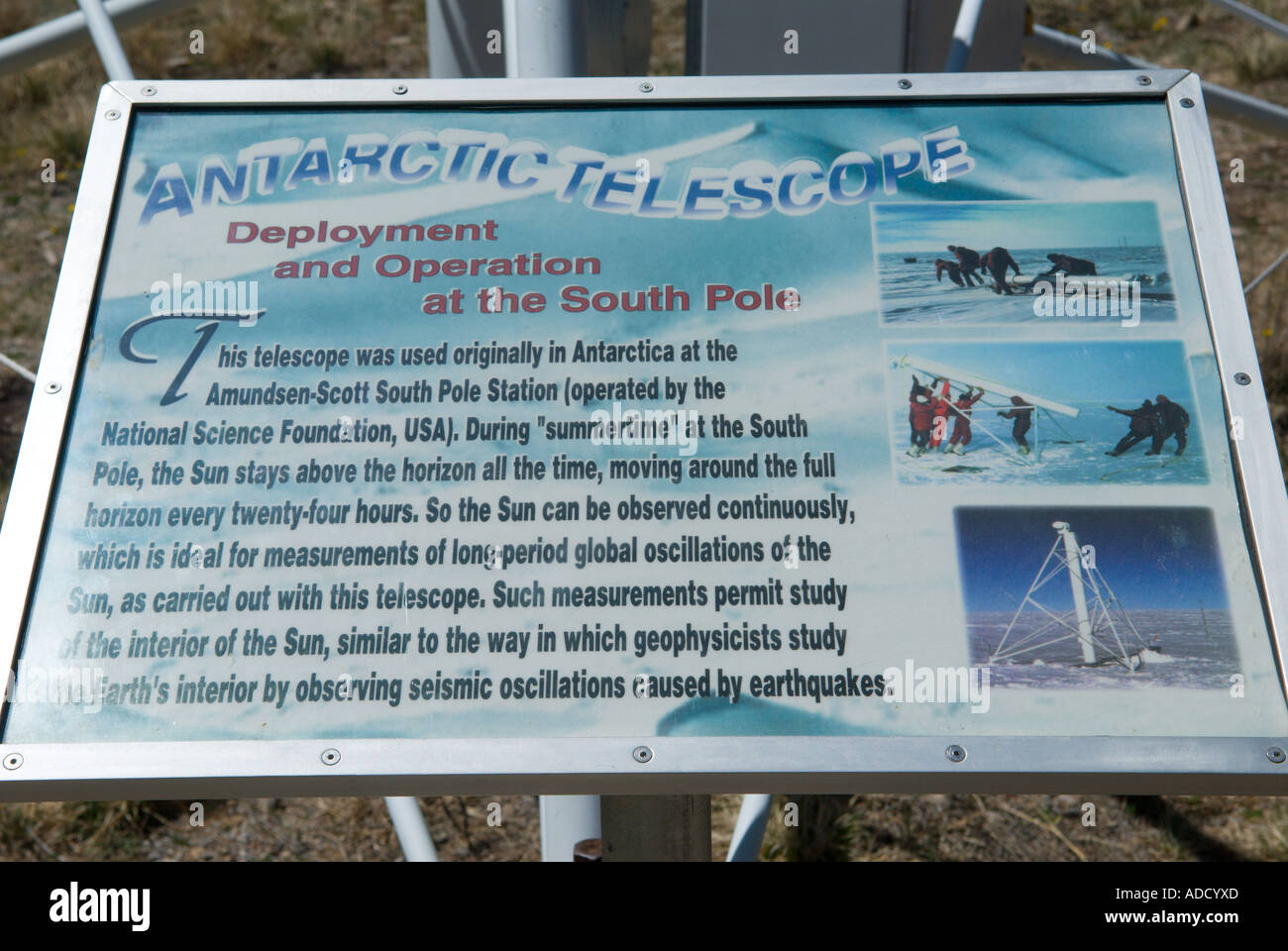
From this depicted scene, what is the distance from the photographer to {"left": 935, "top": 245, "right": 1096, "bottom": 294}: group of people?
1819 millimetres

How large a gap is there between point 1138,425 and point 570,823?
134 centimetres

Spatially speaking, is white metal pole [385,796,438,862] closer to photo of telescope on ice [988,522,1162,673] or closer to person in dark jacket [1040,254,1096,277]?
photo of telescope on ice [988,522,1162,673]

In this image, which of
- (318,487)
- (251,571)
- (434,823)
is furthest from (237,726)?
(434,823)

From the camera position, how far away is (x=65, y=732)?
1.51 metres

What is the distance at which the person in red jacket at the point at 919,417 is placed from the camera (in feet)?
5.53

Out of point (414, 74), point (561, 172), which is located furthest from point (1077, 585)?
point (414, 74)

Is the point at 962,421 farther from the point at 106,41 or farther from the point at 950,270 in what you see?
the point at 106,41

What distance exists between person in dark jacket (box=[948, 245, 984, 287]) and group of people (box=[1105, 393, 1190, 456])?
0.91ft

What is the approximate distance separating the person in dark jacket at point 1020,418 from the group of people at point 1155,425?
0.11m

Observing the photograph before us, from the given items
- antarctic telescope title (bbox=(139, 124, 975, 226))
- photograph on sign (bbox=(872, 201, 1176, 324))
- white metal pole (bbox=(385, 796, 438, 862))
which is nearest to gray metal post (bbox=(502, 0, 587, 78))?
antarctic telescope title (bbox=(139, 124, 975, 226))
